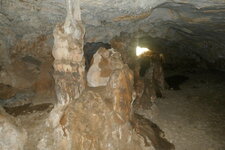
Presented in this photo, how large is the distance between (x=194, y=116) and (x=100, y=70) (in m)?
4.56

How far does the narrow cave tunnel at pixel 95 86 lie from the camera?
230 inches

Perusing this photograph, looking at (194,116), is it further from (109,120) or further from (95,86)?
(95,86)

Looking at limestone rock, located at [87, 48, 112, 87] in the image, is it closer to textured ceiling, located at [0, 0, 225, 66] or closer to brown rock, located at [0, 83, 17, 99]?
textured ceiling, located at [0, 0, 225, 66]

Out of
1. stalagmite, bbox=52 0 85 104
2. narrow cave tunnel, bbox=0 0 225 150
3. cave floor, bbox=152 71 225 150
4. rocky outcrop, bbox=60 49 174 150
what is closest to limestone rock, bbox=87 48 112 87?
narrow cave tunnel, bbox=0 0 225 150

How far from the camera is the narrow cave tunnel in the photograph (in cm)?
584

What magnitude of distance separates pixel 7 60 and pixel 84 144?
5449 mm

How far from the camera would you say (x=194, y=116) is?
883cm

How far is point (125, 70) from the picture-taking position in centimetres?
668

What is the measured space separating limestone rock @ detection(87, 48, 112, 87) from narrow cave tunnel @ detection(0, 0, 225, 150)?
0.11ft

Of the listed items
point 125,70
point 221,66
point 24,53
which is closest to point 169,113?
point 125,70

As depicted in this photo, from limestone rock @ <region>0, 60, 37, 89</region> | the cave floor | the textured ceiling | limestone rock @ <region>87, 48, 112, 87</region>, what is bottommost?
the cave floor

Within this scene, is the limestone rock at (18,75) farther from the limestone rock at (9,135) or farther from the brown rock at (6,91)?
the limestone rock at (9,135)

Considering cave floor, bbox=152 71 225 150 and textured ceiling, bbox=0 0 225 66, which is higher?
textured ceiling, bbox=0 0 225 66

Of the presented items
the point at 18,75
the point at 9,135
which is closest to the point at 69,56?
the point at 9,135
